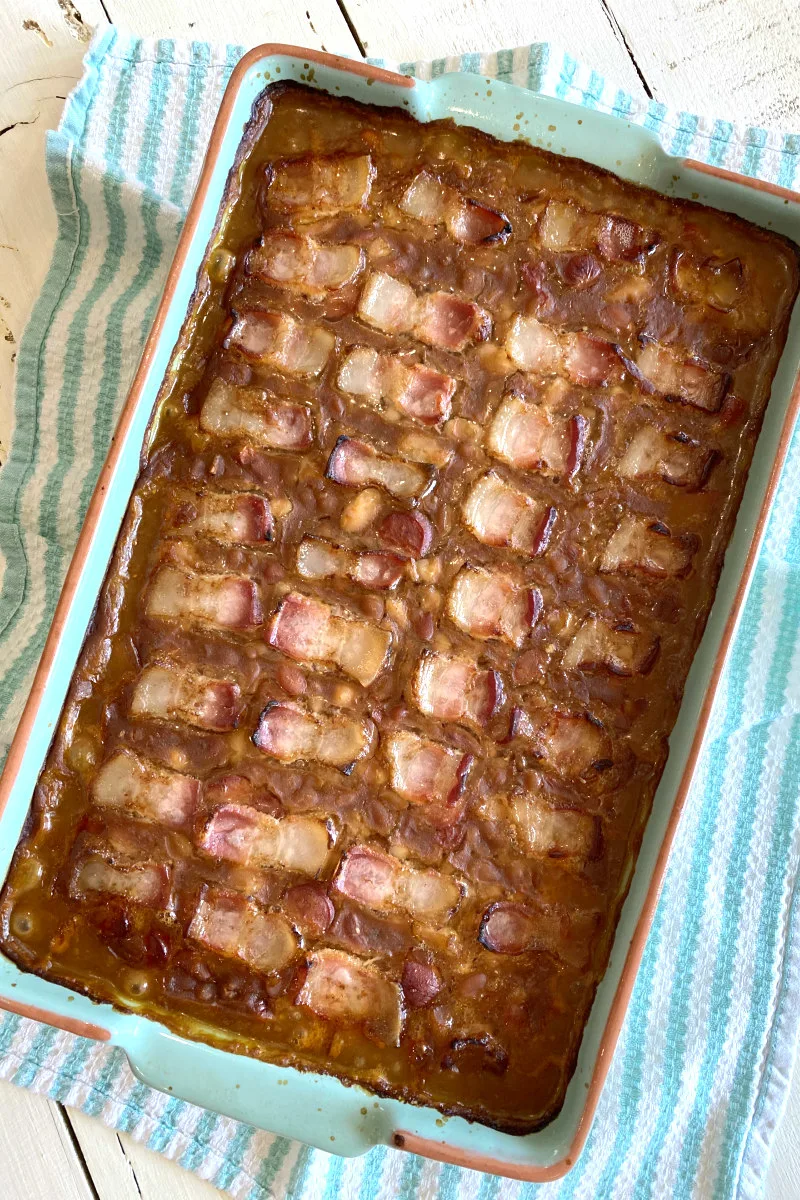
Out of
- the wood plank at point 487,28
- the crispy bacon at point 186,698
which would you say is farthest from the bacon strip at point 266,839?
the wood plank at point 487,28

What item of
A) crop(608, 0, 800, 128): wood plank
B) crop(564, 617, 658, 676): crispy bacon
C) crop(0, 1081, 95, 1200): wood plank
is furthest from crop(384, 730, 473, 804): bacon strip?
crop(608, 0, 800, 128): wood plank

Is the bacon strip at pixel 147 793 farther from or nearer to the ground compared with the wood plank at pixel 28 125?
nearer to the ground

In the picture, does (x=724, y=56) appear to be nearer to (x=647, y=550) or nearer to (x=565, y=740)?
(x=647, y=550)

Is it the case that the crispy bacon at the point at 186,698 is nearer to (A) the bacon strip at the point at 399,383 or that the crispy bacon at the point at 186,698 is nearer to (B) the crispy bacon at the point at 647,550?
(A) the bacon strip at the point at 399,383

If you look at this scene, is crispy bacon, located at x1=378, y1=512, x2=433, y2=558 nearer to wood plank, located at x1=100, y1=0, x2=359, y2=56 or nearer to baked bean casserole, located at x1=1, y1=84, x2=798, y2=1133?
baked bean casserole, located at x1=1, y1=84, x2=798, y2=1133

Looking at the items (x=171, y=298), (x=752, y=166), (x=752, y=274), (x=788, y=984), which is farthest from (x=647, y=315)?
(x=788, y=984)
